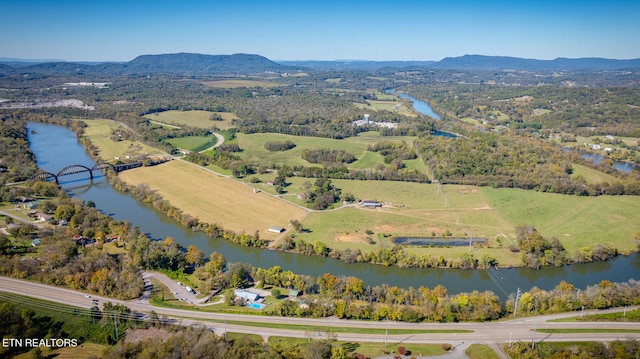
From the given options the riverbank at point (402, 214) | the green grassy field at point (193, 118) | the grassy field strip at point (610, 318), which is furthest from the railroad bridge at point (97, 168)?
the grassy field strip at point (610, 318)

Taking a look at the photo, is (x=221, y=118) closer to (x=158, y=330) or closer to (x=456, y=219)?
(x=456, y=219)

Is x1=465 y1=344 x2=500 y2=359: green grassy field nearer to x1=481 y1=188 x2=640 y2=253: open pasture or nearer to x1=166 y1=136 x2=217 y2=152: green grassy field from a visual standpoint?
x1=481 y1=188 x2=640 y2=253: open pasture

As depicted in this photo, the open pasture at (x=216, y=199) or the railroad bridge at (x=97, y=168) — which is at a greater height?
the railroad bridge at (x=97, y=168)

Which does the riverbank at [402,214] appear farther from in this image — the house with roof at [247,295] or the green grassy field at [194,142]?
the green grassy field at [194,142]

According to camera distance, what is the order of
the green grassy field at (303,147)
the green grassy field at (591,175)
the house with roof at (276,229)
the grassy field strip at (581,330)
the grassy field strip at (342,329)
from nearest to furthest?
the grassy field strip at (342,329) → the grassy field strip at (581,330) → the house with roof at (276,229) → the green grassy field at (591,175) → the green grassy field at (303,147)

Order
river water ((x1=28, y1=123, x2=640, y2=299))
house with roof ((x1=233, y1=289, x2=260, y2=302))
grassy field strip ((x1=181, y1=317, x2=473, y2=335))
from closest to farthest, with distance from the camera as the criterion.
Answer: grassy field strip ((x1=181, y1=317, x2=473, y2=335)) → house with roof ((x1=233, y1=289, x2=260, y2=302)) → river water ((x1=28, y1=123, x2=640, y2=299))

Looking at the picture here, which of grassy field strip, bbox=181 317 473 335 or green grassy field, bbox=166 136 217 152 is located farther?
green grassy field, bbox=166 136 217 152

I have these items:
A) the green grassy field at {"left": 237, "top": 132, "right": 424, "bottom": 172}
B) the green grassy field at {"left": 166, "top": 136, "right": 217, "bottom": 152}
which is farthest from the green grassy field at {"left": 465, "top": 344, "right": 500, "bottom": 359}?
the green grassy field at {"left": 166, "top": 136, "right": 217, "bottom": 152}
